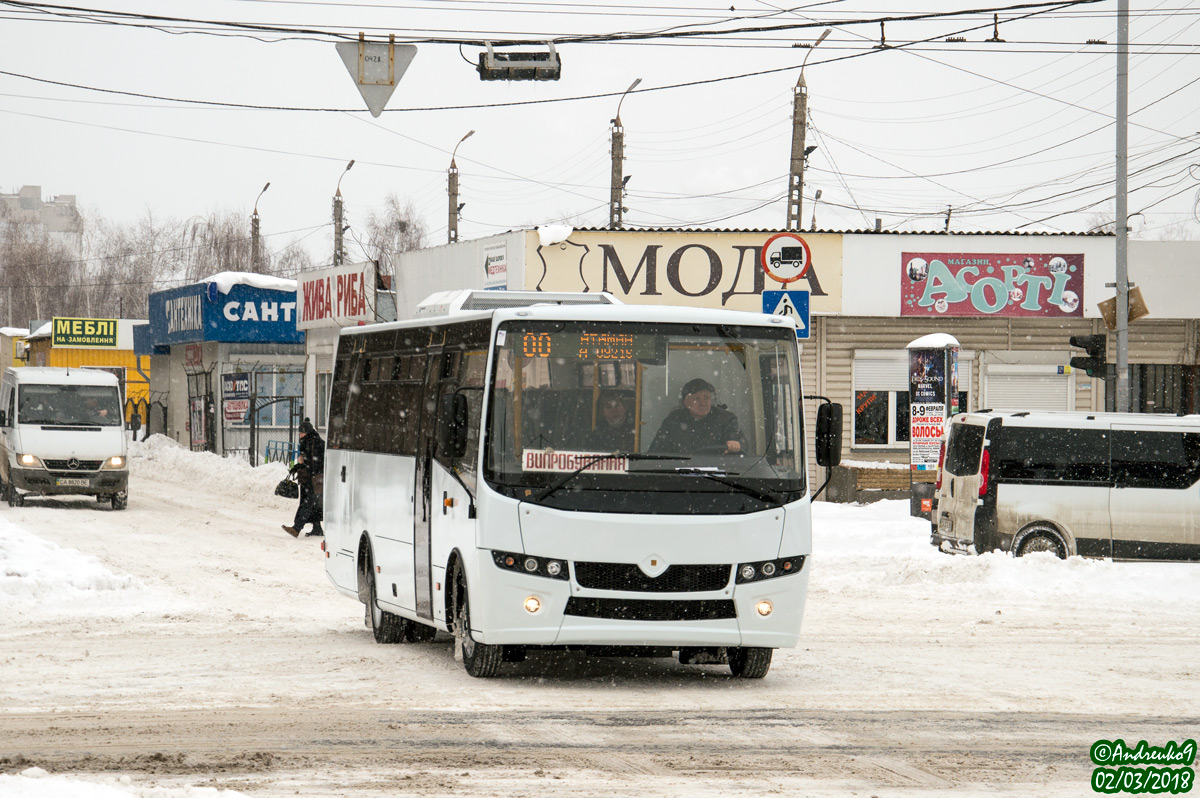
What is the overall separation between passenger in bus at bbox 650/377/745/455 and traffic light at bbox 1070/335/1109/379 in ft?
45.3

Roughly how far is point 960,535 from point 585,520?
10.2 meters

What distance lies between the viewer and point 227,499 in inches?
1305

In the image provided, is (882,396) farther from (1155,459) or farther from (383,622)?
(383,622)

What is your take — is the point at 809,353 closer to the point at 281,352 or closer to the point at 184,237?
the point at 281,352

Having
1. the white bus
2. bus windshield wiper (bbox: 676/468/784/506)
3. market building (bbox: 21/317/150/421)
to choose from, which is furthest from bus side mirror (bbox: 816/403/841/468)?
market building (bbox: 21/317/150/421)

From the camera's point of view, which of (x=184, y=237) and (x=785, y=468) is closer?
(x=785, y=468)

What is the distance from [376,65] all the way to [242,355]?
33.0m

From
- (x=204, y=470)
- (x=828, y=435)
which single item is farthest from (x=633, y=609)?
(x=204, y=470)

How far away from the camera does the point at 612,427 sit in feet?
32.9

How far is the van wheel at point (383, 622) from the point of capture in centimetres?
1262

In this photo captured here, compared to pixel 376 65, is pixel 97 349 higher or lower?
lower

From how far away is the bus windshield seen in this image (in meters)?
9.91

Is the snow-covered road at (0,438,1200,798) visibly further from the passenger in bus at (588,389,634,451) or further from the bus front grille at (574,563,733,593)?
the passenger in bus at (588,389,634,451)

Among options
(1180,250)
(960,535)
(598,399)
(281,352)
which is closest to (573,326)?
(598,399)
